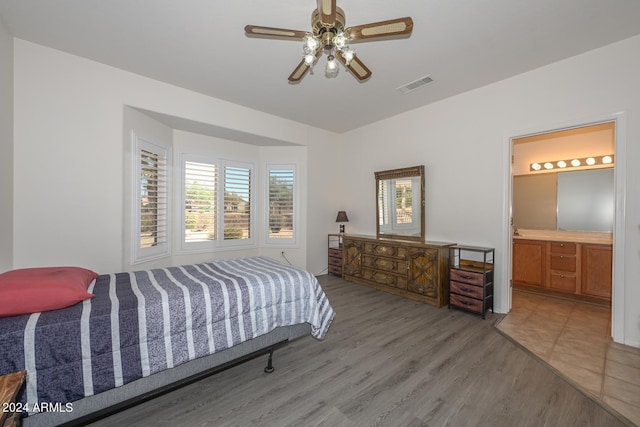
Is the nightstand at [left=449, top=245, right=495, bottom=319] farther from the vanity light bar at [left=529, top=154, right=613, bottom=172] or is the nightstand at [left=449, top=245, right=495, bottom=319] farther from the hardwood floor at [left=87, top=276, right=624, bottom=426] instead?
the vanity light bar at [left=529, top=154, right=613, bottom=172]

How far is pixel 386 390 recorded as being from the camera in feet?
6.40

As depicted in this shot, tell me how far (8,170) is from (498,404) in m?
4.60

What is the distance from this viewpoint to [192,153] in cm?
429

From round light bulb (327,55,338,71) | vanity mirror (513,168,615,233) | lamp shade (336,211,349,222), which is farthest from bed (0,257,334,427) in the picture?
vanity mirror (513,168,615,233)

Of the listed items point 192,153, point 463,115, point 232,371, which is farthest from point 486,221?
point 192,153

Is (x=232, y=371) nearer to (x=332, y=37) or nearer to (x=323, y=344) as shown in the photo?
(x=323, y=344)

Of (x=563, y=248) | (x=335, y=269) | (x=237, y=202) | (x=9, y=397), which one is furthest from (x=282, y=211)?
(x=563, y=248)

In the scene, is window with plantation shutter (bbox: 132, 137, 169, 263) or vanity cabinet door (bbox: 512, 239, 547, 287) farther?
vanity cabinet door (bbox: 512, 239, 547, 287)

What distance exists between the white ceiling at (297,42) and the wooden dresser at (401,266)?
2293mm

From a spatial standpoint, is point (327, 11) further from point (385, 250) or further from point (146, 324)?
point (385, 250)

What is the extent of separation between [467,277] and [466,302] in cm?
32

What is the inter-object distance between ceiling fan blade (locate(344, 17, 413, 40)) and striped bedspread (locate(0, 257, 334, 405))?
78.8 inches

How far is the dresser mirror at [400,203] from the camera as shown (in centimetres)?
421

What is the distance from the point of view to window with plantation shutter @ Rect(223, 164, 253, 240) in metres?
4.71
